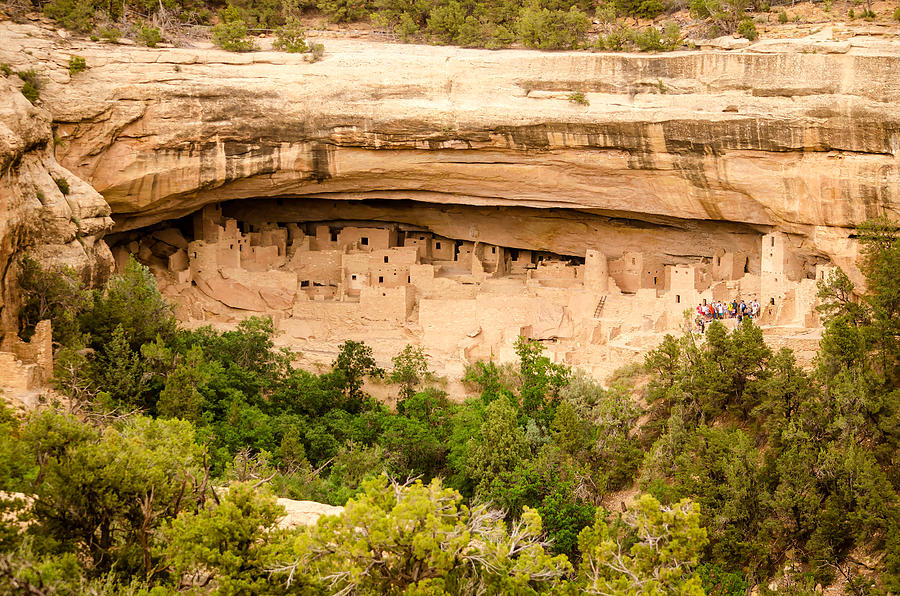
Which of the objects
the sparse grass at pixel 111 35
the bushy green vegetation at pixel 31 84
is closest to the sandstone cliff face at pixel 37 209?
the bushy green vegetation at pixel 31 84

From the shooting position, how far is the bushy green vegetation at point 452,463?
10047mm

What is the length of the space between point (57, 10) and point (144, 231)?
209 inches

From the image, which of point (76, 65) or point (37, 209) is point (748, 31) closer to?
point (76, 65)

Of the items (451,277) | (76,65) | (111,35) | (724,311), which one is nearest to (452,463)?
(724,311)

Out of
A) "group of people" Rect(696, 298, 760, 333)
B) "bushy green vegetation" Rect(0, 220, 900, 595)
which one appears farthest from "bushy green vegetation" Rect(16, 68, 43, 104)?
"group of people" Rect(696, 298, 760, 333)

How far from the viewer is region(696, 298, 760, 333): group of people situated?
66.7 feet

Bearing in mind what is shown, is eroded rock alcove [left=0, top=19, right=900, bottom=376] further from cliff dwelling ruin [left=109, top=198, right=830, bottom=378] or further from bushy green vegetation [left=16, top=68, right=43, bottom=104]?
bushy green vegetation [left=16, top=68, right=43, bottom=104]

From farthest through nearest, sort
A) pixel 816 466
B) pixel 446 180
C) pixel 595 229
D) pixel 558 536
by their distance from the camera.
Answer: pixel 595 229 < pixel 446 180 < pixel 558 536 < pixel 816 466

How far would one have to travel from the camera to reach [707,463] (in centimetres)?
1638

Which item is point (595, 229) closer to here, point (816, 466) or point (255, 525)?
point (816, 466)

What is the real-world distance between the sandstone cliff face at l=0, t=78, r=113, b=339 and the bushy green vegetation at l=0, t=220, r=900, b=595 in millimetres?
480

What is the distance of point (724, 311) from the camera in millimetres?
20375

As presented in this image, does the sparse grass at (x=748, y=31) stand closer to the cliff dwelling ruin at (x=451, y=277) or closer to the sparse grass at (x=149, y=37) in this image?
the cliff dwelling ruin at (x=451, y=277)

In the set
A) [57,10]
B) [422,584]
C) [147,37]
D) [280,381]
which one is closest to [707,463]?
[422,584]
